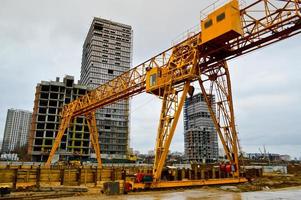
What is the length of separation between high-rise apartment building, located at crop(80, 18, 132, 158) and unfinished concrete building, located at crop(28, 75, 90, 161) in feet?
45.7

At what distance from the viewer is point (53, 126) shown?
72.4 meters

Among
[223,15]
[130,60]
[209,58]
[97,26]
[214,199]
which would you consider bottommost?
[214,199]

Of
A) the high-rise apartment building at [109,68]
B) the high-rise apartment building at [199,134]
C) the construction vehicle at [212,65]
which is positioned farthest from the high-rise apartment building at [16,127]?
the construction vehicle at [212,65]

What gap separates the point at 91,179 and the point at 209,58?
49.8ft

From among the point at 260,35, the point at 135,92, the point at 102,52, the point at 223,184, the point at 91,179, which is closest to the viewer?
the point at 260,35

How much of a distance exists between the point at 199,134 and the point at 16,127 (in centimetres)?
11439

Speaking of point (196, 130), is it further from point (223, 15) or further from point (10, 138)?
point (10, 138)

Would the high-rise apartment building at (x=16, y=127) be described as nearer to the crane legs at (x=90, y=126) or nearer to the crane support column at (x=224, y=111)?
the crane legs at (x=90, y=126)

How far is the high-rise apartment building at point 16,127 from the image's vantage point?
14325 cm

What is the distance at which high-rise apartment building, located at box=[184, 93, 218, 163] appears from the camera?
82.2 metres

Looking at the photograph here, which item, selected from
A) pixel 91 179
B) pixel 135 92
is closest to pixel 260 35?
pixel 135 92

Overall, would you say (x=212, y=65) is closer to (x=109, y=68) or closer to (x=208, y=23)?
(x=208, y=23)

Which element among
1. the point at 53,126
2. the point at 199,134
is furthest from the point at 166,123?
the point at 199,134

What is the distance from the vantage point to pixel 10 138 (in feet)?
473
